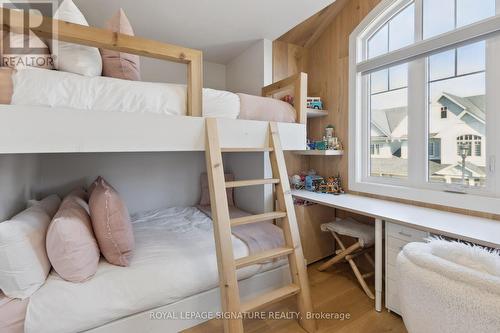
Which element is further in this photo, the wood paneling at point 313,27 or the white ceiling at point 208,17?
the wood paneling at point 313,27

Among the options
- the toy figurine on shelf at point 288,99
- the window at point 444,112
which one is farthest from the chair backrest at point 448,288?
the toy figurine on shelf at point 288,99

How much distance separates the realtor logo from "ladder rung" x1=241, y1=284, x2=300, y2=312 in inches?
68.0

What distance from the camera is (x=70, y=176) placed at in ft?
8.09

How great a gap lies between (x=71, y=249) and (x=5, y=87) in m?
0.85

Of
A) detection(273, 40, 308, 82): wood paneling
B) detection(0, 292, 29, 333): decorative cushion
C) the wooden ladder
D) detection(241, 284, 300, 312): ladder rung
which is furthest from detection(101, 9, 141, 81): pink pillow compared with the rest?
detection(273, 40, 308, 82): wood paneling

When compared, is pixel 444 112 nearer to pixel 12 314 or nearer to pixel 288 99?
pixel 288 99

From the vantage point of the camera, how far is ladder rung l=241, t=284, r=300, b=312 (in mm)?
1398

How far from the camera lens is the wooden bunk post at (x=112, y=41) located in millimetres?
1067

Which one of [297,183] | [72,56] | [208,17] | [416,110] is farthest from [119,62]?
[416,110]

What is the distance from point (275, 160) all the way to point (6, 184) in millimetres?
1734

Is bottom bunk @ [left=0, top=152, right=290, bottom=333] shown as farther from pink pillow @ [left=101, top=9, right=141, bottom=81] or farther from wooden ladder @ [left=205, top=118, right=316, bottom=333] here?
Answer: pink pillow @ [left=101, top=9, right=141, bottom=81]

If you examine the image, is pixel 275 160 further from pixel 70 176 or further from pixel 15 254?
pixel 70 176

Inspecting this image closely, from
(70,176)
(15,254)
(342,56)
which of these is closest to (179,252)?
(15,254)

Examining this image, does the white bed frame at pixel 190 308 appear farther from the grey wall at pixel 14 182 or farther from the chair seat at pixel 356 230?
the grey wall at pixel 14 182
